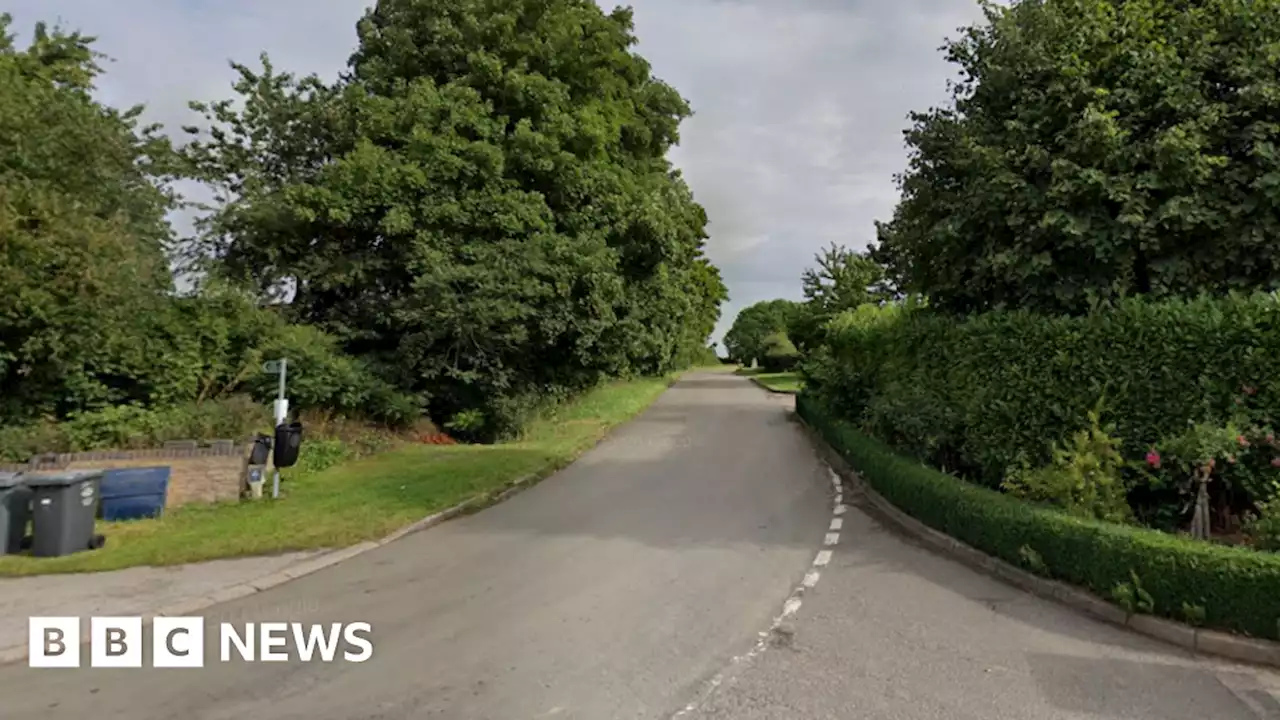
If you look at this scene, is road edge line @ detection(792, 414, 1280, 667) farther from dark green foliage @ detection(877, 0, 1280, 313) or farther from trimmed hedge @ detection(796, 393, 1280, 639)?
dark green foliage @ detection(877, 0, 1280, 313)

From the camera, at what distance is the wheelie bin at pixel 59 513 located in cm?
755

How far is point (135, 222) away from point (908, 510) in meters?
15.4

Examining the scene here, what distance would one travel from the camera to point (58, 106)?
12.5m

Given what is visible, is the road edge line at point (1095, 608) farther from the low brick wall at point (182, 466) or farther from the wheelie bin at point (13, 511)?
the wheelie bin at point (13, 511)

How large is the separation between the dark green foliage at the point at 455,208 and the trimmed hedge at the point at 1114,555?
34.7 ft

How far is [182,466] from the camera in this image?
10375mm

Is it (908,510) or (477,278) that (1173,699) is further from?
(477,278)

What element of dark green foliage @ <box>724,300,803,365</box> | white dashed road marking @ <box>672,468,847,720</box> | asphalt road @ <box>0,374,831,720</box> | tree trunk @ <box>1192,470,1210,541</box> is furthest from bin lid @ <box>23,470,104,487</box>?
dark green foliage @ <box>724,300,803,365</box>

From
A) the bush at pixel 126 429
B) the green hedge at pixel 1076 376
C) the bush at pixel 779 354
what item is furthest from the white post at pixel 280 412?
the bush at pixel 779 354

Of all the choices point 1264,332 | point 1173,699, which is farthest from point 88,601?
point 1264,332

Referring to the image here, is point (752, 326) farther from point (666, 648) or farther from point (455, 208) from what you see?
point (666, 648)

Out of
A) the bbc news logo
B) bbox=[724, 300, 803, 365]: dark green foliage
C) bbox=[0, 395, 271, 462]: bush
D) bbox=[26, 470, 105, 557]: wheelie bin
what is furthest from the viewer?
bbox=[724, 300, 803, 365]: dark green foliage

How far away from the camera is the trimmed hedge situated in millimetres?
5293

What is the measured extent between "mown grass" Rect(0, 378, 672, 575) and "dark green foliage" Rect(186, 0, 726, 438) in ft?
9.21
